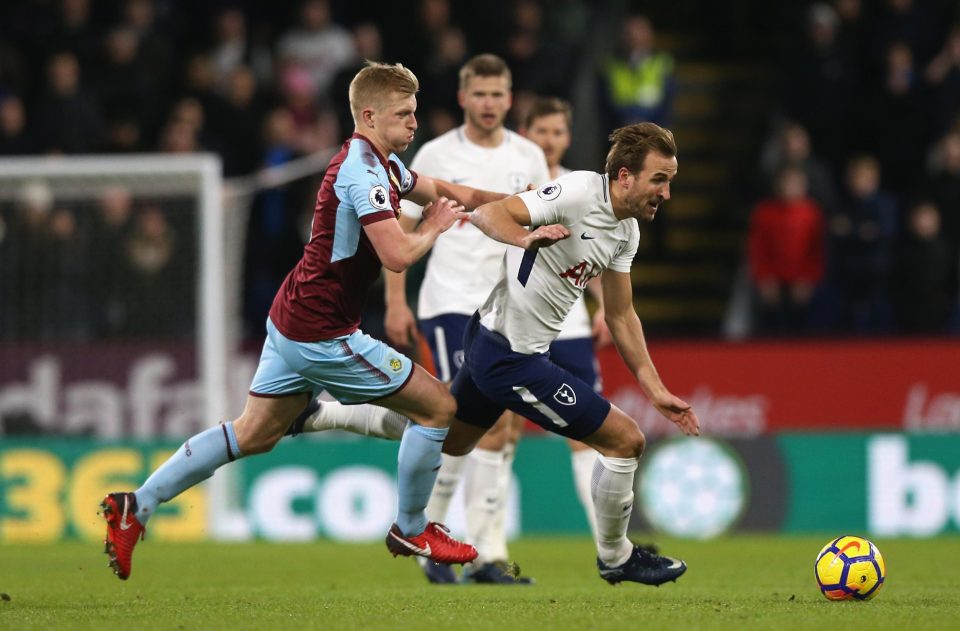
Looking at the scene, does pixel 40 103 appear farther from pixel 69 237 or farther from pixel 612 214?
→ pixel 612 214

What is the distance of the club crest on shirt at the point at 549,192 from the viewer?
7055 mm

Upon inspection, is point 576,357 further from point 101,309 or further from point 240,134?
point 240,134

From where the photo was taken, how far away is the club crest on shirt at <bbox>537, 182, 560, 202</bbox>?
705cm

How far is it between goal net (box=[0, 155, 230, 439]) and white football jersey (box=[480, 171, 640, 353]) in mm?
6742

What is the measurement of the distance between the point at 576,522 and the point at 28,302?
503cm

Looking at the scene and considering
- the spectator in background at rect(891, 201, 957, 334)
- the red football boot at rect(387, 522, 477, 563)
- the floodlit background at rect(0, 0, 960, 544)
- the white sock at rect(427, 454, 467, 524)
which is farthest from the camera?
the spectator in background at rect(891, 201, 957, 334)

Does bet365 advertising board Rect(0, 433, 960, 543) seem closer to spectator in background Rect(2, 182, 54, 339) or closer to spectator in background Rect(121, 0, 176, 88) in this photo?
spectator in background Rect(2, 182, 54, 339)

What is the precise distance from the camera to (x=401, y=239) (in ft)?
22.2

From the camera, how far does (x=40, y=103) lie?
14.9 meters

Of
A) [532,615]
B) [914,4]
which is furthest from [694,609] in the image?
[914,4]

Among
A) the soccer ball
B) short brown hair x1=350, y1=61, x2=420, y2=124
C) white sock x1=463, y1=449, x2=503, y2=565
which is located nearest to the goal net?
white sock x1=463, y1=449, x2=503, y2=565

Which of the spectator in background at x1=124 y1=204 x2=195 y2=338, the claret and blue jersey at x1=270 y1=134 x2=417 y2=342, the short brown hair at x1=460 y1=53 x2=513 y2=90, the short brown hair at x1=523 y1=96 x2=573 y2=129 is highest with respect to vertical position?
the short brown hair at x1=460 y1=53 x2=513 y2=90

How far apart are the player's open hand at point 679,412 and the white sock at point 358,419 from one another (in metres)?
1.28

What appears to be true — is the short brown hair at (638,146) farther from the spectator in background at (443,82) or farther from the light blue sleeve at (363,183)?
the spectator in background at (443,82)
